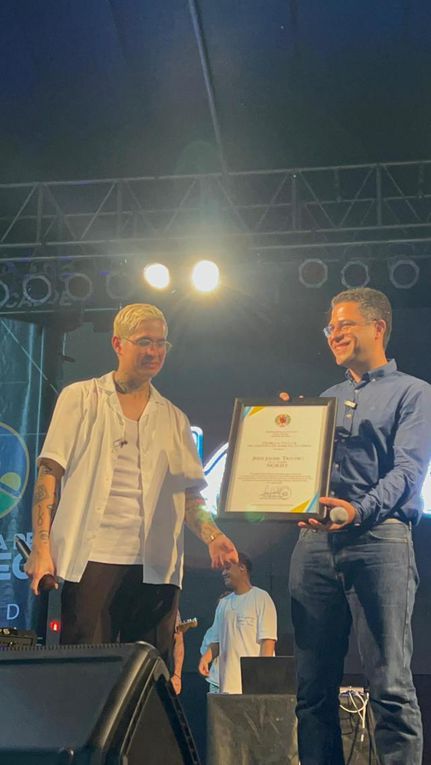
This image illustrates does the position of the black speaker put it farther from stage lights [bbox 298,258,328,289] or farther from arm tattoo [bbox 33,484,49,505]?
stage lights [bbox 298,258,328,289]

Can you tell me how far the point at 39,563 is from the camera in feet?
9.40

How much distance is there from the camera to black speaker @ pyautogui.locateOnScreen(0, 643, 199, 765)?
155 cm

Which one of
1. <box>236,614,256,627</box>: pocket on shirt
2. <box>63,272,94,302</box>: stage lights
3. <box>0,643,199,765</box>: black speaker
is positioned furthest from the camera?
<box>63,272,94,302</box>: stage lights

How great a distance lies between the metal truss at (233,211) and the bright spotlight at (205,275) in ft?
0.57

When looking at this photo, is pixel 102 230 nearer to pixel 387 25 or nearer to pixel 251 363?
pixel 251 363

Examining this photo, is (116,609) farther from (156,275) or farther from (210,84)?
(156,275)

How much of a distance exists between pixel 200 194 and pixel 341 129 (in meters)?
1.33

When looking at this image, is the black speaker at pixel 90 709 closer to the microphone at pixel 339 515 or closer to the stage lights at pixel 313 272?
the microphone at pixel 339 515

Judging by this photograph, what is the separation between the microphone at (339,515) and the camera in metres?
2.73

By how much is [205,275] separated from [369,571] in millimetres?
5158

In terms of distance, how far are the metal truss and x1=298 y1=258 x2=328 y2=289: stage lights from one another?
12 cm

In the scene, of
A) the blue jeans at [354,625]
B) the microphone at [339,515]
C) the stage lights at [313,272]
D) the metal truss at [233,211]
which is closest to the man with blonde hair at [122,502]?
the blue jeans at [354,625]

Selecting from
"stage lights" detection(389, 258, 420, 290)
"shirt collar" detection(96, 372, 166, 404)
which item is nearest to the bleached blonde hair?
"shirt collar" detection(96, 372, 166, 404)

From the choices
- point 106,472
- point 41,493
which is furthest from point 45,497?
point 106,472
